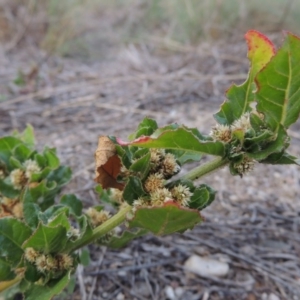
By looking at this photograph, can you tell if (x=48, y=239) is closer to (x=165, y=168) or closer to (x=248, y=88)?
(x=165, y=168)

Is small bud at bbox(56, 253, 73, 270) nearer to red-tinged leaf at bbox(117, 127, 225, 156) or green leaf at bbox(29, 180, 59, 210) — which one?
green leaf at bbox(29, 180, 59, 210)

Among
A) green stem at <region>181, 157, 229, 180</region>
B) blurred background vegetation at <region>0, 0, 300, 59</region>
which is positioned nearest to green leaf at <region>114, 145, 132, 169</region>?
green stem at <region>181, 157, 229, 180</region>

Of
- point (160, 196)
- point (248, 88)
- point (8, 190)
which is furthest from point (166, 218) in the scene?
point (8, 190)

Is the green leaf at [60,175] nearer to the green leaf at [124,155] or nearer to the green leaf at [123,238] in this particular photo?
the green leaf at [123,238]

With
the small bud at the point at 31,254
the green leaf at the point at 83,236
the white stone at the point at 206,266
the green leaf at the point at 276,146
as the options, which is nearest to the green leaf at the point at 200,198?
the green leaf at the point at 276,146

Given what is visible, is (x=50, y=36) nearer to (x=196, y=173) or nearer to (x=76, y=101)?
(x=76, y=101)
